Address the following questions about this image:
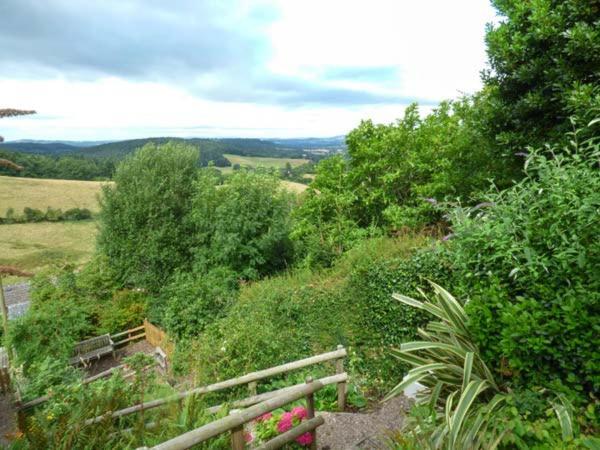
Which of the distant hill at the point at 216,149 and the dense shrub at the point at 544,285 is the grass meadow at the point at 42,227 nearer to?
the distant hill at the point at 216,149

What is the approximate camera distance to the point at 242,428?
102 inches

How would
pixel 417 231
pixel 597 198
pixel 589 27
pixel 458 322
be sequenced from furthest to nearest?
1. pixel 417 231
2. pixel 589 27
3. pixel 458 322
4. pixel 597 198

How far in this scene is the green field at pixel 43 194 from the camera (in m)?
44.9

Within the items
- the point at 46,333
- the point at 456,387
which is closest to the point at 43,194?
the point at 46,333

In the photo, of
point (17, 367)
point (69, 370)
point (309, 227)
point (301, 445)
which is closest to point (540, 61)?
point (301, 445)

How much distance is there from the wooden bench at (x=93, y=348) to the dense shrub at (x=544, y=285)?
1603 centimetres

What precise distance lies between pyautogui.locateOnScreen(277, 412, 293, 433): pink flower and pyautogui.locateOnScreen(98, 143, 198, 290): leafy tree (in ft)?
47.2

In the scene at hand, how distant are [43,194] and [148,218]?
40.8m

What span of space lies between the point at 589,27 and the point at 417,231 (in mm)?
5530

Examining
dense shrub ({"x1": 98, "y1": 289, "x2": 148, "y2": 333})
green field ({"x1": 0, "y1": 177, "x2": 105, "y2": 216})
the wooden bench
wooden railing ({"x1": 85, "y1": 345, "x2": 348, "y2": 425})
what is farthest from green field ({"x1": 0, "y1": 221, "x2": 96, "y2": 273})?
wooden railing ({"x1": 85, "y1": 345, "x2": 348, "y2": 425})

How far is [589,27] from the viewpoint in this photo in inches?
175

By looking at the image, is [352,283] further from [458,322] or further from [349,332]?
[458,322]

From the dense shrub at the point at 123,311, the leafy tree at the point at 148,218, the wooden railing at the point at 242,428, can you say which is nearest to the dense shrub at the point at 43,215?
the leafy tree at the point at 148,218

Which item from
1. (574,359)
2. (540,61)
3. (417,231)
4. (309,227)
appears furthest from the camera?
(309,227)
